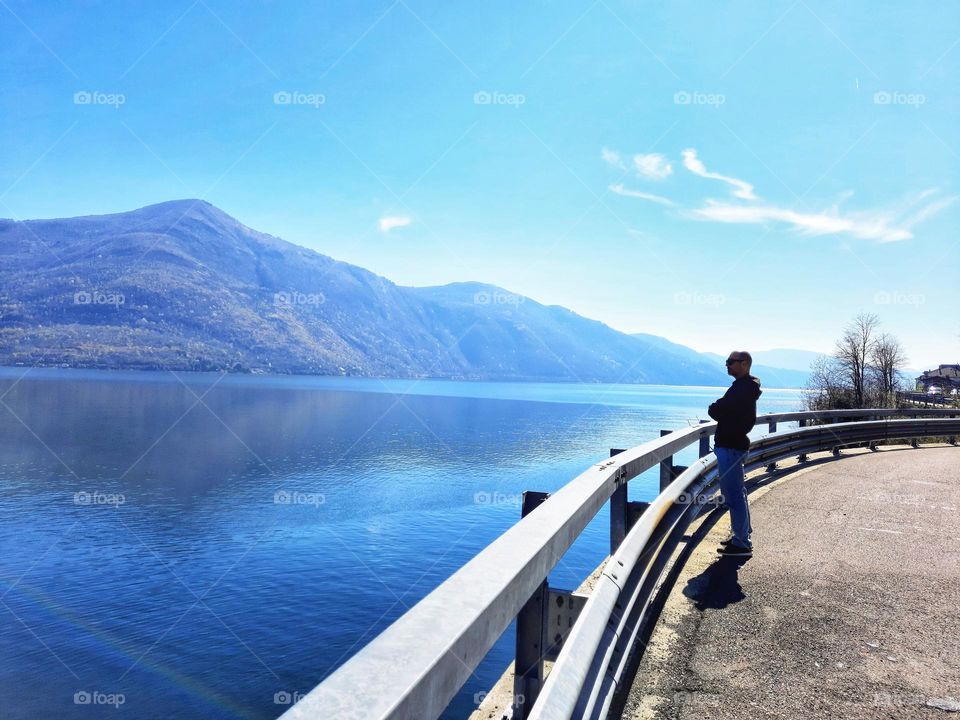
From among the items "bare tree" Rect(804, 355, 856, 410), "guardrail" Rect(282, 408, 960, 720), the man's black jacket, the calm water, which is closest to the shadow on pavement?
"guardrail" Rect(282, 408, 960, 720)

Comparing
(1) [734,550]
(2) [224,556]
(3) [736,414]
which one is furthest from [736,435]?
(2) [224,556]

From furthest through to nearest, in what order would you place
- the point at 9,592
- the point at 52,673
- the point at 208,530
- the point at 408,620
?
the point at 208,530 < the point at 9,592 < the point at 52,673 < the point at 408,620

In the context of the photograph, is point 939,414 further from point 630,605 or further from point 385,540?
point 630,605

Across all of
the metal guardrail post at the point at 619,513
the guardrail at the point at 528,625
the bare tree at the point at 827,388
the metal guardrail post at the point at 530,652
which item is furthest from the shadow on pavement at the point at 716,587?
the bare tree at the point at 827,388

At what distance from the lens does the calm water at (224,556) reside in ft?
42.5

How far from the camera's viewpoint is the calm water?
1297 cm

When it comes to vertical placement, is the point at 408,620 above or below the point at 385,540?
above

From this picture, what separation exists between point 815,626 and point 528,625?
2.71 meters

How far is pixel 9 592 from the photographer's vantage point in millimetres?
17344

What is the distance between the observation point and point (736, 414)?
20.0ft

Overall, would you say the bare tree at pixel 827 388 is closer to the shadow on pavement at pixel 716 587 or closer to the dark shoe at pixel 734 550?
the dark shoe at pixel 734 550

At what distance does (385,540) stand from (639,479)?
1624 centimetres

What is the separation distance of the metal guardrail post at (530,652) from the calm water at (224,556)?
975 cm

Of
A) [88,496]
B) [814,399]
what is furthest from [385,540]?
[814,399]
